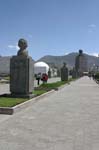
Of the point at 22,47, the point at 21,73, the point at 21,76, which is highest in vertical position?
the point at 22,47

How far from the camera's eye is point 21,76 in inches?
712

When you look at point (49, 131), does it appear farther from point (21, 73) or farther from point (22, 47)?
point (22, 47)

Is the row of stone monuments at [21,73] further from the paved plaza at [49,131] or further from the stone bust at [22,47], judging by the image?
the paved plaza at [49,131]

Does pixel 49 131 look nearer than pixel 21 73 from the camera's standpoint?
Yes

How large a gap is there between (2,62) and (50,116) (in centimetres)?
12255

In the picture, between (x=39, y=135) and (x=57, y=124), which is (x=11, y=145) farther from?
(x=57, y=124)

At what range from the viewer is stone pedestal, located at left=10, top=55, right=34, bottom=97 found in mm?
18000

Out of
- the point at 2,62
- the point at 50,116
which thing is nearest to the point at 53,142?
the point at 50,116

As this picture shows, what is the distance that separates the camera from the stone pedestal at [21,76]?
59.1 feet

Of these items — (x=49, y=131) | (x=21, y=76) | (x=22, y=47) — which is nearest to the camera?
(x=49, y=131)

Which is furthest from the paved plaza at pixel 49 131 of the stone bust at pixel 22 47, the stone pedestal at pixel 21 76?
the stone bust at pixel 22 47

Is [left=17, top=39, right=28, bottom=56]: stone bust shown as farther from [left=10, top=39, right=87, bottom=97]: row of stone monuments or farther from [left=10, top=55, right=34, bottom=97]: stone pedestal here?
[left=10, top=55, right=34, bottom=97]: stone pedestal

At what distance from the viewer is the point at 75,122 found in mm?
10953

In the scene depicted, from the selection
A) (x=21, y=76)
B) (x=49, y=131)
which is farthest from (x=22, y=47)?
(x=49, y=131)
